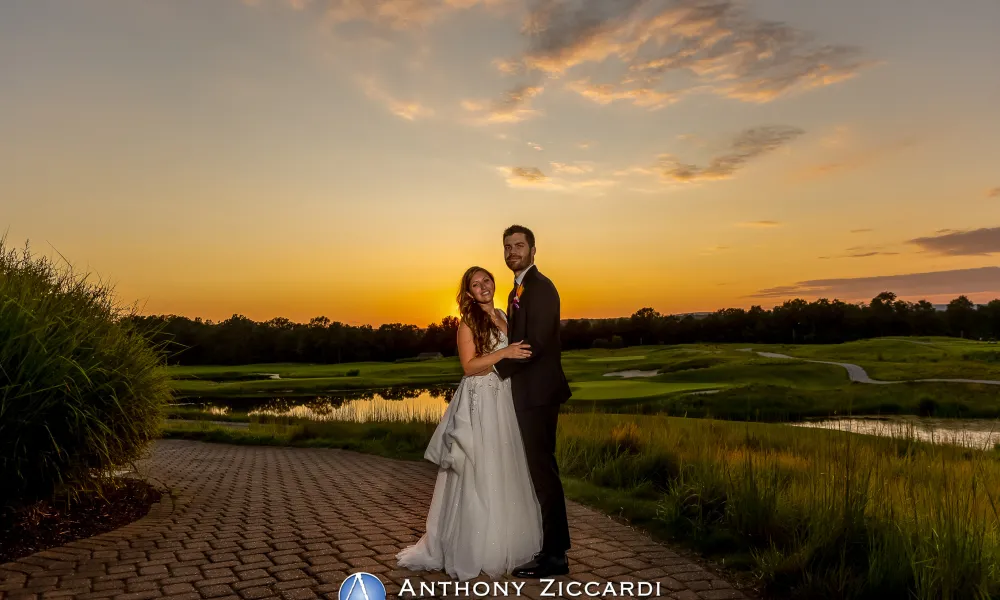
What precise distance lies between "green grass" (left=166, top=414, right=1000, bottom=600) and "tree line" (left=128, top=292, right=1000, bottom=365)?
264 ft

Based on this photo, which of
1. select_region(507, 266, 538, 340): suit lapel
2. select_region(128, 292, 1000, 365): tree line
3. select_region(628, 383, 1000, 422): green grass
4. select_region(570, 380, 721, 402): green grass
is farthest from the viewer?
select_region(128, 292, 1000, 365): tree line

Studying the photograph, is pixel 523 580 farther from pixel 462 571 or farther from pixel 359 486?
pixel 359 486

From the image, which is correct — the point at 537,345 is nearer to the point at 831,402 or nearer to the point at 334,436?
the point at 334,436

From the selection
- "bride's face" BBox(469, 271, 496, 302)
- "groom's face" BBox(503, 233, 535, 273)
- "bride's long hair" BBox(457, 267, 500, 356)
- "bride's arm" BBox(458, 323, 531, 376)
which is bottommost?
Answer: "bride's arm" BBox(458, 323, 531, 376)

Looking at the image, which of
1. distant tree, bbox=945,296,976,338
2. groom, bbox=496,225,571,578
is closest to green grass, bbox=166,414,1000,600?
groom, bbox=496,225,571,578

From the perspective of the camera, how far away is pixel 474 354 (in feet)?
17.4

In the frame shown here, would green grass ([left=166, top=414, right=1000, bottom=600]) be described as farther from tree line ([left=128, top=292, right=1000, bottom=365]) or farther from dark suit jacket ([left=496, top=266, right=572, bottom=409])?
tree line ([left=128, top=292, right=1000, bottom=365])

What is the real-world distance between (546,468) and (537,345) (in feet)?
3.29

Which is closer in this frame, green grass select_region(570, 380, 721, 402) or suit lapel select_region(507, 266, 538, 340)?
suit lapel select_region(507, 266, 538, 340)

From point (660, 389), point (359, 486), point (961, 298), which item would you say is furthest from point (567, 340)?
point (359, 486)

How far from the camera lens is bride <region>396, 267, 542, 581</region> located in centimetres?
522

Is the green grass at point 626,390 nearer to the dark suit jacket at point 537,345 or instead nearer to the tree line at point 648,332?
the dark suit jacket at point 537,345

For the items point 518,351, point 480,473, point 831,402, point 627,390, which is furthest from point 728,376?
point 518,351

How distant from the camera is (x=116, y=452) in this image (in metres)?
7.43
